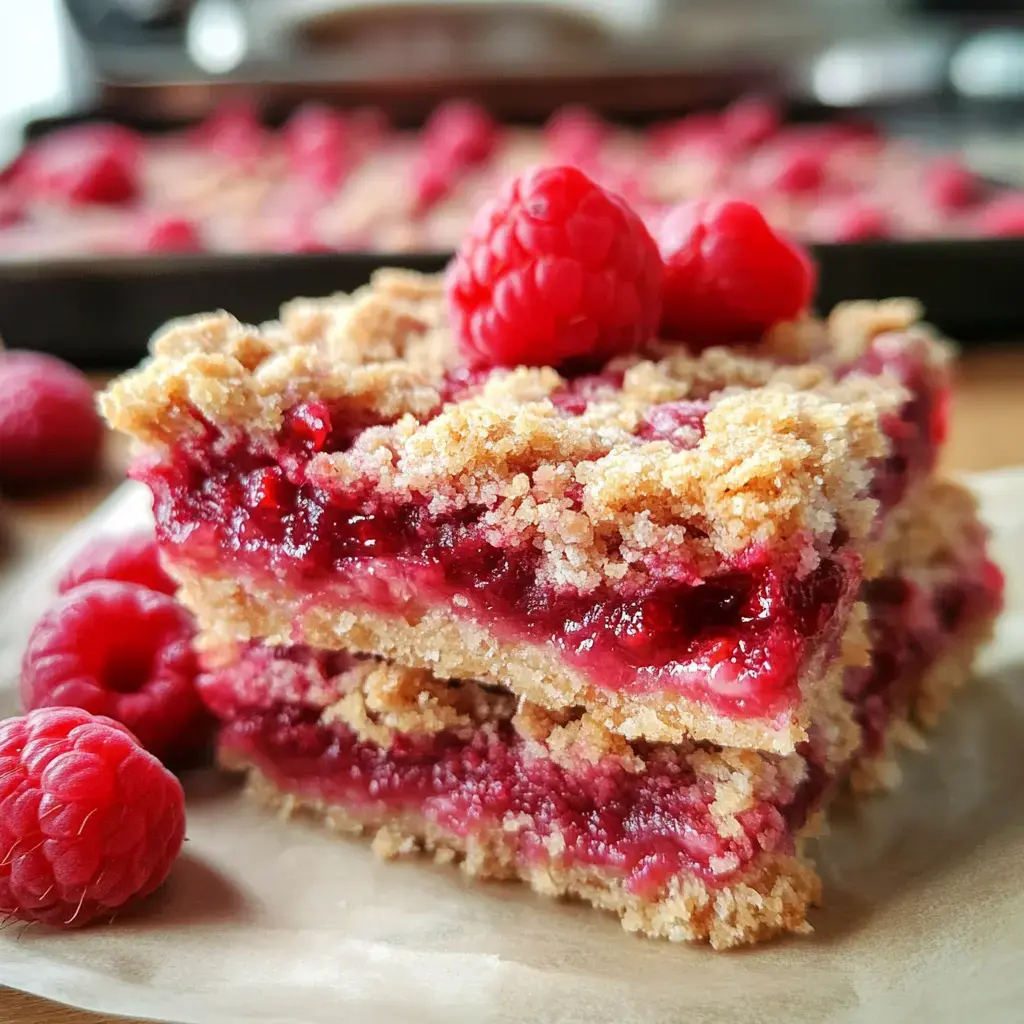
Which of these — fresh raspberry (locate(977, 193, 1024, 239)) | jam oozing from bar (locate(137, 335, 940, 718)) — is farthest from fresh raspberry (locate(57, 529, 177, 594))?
fresh raspberry (locate(977, 193, 1024, 239))

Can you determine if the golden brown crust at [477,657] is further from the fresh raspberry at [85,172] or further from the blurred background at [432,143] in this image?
the fresh raspberry at [85,172]

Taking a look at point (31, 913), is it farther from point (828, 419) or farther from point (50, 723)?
point (828, 419)

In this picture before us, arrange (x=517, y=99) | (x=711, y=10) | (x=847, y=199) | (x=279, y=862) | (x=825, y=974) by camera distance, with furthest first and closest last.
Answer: (x=711, y=10) < (x=517, y=99) < (x=847, y=199) < (x=279, y=862) < (x=825, y=974)

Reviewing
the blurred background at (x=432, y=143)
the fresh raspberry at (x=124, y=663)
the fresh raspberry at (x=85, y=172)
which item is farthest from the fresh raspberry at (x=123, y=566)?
the fresh raspberry at (x=85, y=172)

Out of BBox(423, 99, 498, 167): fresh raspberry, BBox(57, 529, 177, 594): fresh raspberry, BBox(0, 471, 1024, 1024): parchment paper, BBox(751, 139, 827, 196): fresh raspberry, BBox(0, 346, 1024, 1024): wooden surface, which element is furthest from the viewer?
BBox(423, 99, 498, 167): fresh raspberry

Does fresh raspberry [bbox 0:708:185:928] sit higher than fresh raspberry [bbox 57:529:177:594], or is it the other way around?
fresh raspberry [bbox 0:708:185:928]

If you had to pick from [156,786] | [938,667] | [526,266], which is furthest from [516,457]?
[938,667]

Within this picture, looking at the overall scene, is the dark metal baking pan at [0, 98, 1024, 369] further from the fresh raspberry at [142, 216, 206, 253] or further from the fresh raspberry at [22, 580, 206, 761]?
the fresh raspberry at [22, 580, 206, 761]
